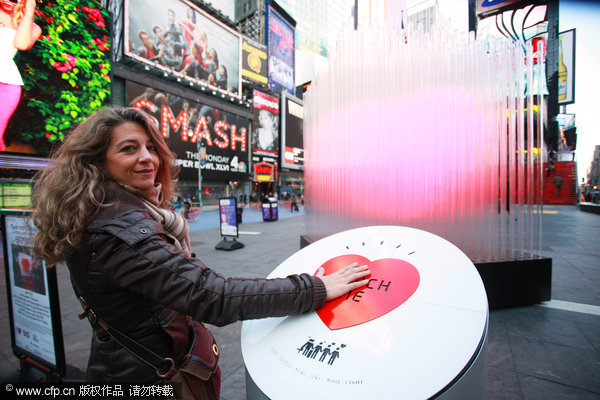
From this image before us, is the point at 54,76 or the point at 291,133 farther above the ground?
the point at 291,133

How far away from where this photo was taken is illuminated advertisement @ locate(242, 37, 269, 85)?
3238 cm

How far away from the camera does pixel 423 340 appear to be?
0.87 metres

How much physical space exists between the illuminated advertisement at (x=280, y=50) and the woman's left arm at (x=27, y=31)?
1198 inches

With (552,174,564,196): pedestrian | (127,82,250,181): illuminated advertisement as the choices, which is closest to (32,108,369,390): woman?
(127,82,250,181): illuminated advertisement

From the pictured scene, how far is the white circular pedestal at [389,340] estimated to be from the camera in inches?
31.0

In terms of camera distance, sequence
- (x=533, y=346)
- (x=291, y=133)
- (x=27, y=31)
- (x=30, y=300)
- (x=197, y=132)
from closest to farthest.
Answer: (x=30, y=300) → (x=533, y=346) → (x=27, y=31) → (x=197, y=132) → (x=291, y=133)

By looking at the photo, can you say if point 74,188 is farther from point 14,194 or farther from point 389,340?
point 14,194

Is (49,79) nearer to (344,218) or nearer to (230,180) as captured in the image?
(344,218)

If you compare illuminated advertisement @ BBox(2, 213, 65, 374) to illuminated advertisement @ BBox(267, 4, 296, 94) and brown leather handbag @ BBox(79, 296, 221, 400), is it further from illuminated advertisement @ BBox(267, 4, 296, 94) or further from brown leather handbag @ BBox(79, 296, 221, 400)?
illuminated advertisement @ BBox(267, 4, 296, 94)

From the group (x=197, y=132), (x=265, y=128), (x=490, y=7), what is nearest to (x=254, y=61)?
(x=265, y=128)

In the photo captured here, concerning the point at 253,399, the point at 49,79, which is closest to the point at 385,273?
the point at 253,399

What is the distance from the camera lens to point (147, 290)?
2.94 ft

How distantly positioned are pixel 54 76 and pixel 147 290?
1690 cm

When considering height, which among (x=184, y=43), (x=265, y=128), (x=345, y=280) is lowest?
(x=345, y=280)
